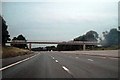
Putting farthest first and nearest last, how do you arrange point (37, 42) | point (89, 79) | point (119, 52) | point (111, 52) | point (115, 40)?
point (115, 40) → point (37, 42) → point (111, 52) → point (119, 52) → point (89, 79)

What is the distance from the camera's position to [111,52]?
38094 mm

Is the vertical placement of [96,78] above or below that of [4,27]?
below

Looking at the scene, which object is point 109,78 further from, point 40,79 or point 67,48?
point 67,48

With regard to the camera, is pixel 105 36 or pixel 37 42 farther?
pixel 105 36

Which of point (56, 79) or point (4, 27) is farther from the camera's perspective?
point (4, 27)

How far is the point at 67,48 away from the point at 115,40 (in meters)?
38.0

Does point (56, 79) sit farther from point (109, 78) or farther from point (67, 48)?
point (67, 48)

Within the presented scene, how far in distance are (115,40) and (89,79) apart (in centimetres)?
15169

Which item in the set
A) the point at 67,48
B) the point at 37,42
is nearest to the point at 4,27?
the point at 37,42

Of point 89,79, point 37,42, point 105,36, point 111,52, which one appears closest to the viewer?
point 89,79

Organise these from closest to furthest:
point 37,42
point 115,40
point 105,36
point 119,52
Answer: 1. point 119,52
2. point 37,42
3. point 115,40
4. point 105,36

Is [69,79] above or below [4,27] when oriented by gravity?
below

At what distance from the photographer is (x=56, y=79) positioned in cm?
1152

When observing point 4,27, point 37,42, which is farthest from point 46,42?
point 4,27
